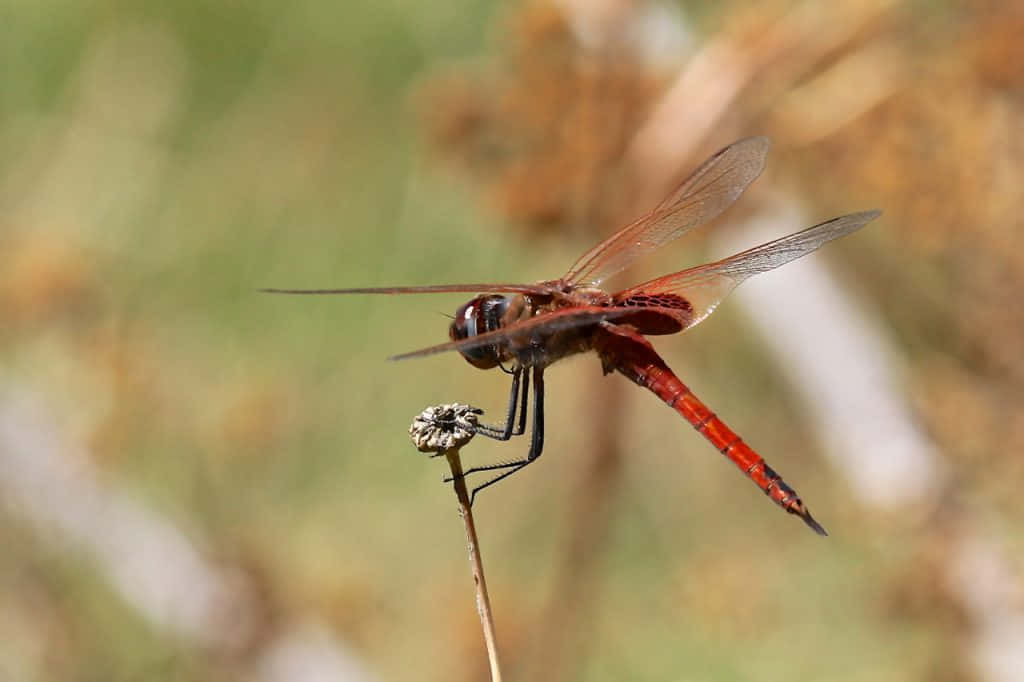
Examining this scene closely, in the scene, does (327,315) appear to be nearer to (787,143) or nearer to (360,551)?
(360,551)

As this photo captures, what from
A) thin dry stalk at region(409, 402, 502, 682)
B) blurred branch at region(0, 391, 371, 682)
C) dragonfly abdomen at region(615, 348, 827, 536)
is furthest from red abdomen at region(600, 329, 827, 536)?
blurred branch at region(0, 391, 371, 682)

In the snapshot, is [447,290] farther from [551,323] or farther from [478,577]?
[478,577]

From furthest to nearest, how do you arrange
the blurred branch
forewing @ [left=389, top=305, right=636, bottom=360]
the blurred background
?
the blurred branch < the blurred background < forewing @ [left=389, top=305, right=636, bottom=360]


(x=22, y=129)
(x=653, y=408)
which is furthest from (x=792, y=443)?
(x=22, y=129)

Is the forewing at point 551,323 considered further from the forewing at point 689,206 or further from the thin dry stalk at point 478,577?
the thin dry stalk at point 478,577

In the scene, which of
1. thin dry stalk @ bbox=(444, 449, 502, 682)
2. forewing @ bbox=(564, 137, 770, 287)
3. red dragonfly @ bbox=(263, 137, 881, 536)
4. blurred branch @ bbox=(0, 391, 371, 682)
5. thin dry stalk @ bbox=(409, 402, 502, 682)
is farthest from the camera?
blurred branch @ bbox=(0, 391, 371, 682)

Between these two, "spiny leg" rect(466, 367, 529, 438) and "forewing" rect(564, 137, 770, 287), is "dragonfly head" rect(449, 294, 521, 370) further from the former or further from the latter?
"forewing" rect(564, 137, 770, 287)
